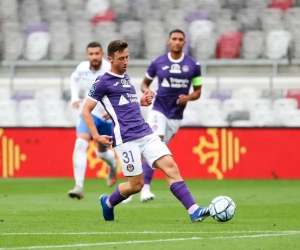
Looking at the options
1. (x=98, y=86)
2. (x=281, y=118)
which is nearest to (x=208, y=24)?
(x=281, y=118)

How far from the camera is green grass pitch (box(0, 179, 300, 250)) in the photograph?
23.1ft

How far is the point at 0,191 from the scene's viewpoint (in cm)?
1431

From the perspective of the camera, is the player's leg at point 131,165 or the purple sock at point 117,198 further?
the purple sock at point 117,198

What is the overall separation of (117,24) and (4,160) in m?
5.65

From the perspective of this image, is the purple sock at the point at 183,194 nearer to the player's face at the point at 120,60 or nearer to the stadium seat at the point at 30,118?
the player's face at the point at 120,60

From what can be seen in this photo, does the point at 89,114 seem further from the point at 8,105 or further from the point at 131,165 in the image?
the point at 8,105

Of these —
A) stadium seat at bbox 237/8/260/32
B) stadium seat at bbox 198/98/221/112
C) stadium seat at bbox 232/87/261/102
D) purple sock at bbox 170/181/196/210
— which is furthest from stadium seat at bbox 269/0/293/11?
purple sock at bbox 170/181/196/210

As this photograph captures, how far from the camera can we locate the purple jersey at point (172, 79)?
41.6 feet

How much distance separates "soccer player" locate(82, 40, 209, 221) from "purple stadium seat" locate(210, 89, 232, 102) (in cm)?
952

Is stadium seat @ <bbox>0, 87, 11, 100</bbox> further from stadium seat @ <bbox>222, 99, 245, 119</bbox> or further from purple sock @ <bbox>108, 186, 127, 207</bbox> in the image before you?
purple sock @ <bbox>108, 186, 127, 207</bbox>

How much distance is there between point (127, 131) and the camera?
8.88 m

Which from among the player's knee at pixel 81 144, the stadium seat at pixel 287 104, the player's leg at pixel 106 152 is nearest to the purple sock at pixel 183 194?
the player's knee at pixel 81 144

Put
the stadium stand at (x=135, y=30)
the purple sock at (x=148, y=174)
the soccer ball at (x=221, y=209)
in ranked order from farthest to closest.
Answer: the stadium stand at (x=135, y=30) → the purple sock at (x=148, y=174) → the soccer ball at (x=221, y=209)

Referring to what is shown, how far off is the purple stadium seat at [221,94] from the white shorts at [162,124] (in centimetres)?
555
